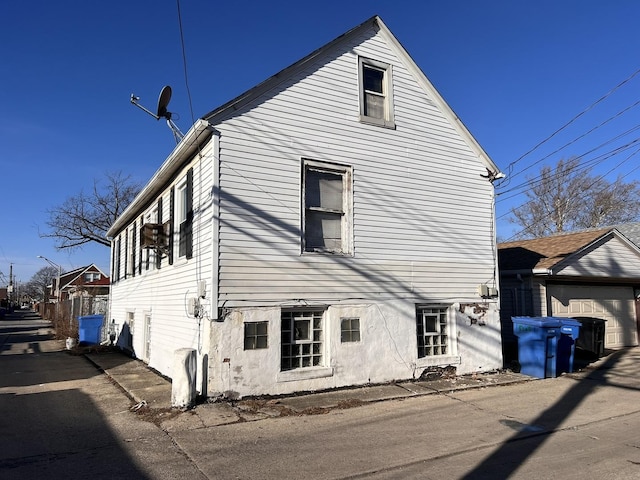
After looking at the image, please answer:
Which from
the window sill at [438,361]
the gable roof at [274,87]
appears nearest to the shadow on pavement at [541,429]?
the window sill at [438,361]

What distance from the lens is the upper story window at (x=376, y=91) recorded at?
34.8ft

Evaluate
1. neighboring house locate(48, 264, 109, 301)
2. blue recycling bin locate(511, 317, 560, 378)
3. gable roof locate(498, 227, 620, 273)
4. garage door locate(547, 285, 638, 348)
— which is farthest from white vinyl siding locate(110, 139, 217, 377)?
neighboring house locate(48, 264, 109, 301)

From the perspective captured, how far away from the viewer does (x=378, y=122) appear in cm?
1054

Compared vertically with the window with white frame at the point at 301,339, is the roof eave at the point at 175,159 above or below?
above

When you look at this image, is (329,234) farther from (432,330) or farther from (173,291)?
(173,291)

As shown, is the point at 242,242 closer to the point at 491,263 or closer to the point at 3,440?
the point at 3,440

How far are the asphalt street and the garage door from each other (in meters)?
5.72

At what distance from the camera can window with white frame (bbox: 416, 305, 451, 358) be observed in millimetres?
10648

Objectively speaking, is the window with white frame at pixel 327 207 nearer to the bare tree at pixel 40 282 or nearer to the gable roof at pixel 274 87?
the gable roof at pixel 274 87

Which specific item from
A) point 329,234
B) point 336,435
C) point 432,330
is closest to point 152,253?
point 329,234

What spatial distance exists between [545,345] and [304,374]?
18.4 feet

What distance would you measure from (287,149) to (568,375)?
8159 millimetres

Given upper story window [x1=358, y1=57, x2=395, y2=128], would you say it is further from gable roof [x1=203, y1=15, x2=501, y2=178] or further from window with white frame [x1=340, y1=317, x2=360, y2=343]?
window with white frame [x1=340, y1=317, x2=360, y2=343]

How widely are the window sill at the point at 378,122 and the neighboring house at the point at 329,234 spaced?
1.7 inches
